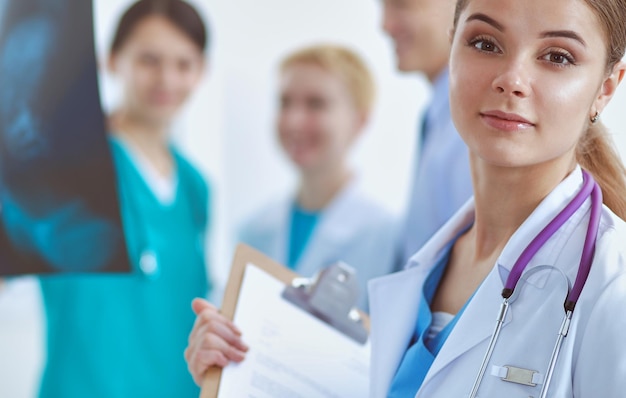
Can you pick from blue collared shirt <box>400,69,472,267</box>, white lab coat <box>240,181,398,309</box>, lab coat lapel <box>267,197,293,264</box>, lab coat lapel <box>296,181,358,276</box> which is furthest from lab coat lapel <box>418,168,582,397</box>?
lab coat lapel <box>267,197,293,264</box>

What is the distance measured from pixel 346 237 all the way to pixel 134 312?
65cm

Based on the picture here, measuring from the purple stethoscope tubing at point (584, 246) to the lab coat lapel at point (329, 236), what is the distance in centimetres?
146

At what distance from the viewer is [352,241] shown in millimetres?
2402

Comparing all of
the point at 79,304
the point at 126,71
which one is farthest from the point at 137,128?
the point at 79,304

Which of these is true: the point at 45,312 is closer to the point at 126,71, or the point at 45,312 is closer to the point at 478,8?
the point at 126,71

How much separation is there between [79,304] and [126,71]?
2.63 ft

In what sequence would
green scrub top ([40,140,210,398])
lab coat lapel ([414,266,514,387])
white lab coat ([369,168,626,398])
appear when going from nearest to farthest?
white lab coat ([369,168,626,398])
lab coat lapel ([414,266,514,387])
green scrub top ([40,140,210,398])

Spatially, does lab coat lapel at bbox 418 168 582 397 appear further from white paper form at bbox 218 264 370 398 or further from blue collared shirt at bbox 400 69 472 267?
blue collared shirt at bbox 400 69 472 267

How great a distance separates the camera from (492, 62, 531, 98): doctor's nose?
87 centimetres

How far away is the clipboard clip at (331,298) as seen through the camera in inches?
50.2

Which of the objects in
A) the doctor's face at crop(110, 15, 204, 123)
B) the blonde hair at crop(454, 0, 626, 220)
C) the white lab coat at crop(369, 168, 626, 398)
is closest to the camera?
the white lab coat at crop(369, 168, 626, 398)

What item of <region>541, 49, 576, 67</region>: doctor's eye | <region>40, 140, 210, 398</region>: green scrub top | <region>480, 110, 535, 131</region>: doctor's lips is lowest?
<region>40, 140, 210, 398</region>: green scrub top

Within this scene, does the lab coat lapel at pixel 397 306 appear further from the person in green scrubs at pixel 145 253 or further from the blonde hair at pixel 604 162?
the person in green scrubs at pixel 145 253

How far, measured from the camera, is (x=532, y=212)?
965mm
